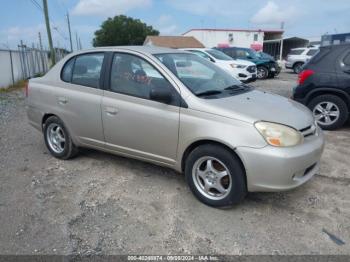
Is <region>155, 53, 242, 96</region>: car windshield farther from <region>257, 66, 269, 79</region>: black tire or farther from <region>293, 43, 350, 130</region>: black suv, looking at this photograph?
<region>257, 66, 269, 79</region>: black tire

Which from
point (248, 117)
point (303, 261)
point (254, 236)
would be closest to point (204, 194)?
point (254, 236)

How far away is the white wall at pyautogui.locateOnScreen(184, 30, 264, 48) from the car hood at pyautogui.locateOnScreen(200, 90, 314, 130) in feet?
137

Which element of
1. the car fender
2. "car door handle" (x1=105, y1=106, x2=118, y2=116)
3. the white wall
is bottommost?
the car fender

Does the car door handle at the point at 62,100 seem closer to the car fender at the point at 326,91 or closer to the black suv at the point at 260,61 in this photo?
the car fender at the point at 326,91

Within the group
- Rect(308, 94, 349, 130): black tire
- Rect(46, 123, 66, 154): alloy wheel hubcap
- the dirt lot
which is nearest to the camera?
the dirt lot

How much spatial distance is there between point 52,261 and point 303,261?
206cm

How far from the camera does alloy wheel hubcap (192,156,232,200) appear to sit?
326 centimetres

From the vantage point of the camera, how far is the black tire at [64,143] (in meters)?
4.60

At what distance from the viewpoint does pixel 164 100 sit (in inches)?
135

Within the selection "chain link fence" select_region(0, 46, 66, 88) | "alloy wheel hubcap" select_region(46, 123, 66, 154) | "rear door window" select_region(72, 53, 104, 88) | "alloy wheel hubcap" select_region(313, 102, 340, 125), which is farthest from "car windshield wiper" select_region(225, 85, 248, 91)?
"chain link fence" select_region(0, 46, 66, 88)

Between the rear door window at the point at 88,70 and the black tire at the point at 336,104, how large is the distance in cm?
428

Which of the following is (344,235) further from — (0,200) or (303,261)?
(0,200)

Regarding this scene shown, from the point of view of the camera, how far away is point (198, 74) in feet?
12.9

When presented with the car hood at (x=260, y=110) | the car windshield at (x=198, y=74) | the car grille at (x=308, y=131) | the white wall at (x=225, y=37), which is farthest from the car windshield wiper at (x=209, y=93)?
the white wall at (x=225, y=37)
